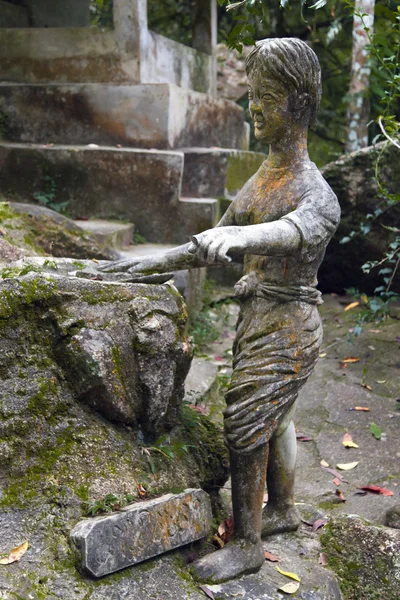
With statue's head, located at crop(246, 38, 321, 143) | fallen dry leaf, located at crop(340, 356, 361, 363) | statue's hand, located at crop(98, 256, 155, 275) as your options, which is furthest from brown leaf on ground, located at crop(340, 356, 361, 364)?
statue's head, located at crop(246, 38, 321, 143)

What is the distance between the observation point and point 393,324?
614cm

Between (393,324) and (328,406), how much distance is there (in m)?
1.56

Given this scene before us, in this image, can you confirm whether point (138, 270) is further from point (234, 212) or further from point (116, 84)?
point (116, 84)

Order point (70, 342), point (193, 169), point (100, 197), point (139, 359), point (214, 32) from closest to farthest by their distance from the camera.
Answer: point (70, 342) < point (139, 359) < point (100, 197) < point (193, 169) < point (214, 32)

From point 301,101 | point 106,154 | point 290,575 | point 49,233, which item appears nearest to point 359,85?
point 106,154

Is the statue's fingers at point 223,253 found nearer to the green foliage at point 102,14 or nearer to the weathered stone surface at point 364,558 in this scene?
the weathered stone surface at point 364,558

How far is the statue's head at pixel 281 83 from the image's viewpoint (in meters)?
2.63

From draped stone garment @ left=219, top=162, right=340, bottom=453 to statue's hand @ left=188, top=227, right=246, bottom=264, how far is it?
→ 0.93 ft

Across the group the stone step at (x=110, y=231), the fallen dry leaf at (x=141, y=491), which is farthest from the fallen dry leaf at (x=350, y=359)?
the fallen dry leaf at (x=141, y=491)

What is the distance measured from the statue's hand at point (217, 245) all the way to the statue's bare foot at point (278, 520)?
1.23 m

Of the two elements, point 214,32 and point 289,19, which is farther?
point 289,19

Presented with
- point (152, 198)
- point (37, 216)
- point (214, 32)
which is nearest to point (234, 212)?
point (37, 216)

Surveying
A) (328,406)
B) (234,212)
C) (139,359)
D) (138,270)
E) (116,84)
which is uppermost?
(116,84)

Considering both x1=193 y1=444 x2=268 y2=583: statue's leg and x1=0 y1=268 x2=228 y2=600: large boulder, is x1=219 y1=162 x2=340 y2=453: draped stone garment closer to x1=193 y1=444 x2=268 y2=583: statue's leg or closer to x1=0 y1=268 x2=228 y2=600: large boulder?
x1=193 y1=444 x2=268 y2=583: statue's leg
